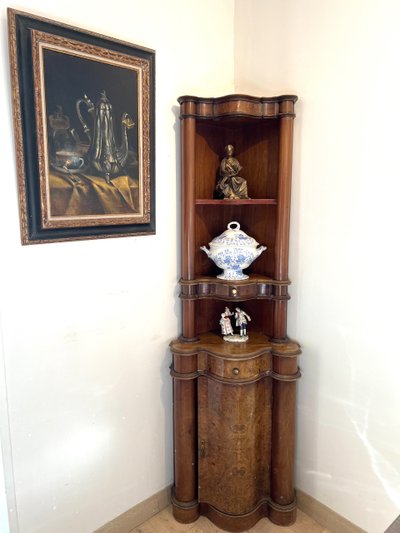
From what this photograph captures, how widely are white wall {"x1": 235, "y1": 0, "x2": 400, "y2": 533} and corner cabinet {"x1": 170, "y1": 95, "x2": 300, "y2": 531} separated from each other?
105mm

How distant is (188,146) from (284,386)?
3.55 ft

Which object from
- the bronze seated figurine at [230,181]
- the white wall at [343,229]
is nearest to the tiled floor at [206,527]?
the white wall at [343,229]

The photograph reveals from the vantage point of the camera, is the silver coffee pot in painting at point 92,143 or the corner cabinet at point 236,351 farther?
the corner cabinet at point 236,351

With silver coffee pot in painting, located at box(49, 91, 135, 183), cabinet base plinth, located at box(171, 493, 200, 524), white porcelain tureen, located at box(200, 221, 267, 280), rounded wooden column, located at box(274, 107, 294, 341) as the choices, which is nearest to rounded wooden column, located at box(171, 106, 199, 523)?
cabinet base plinth, located at box(171, 493, 200, 524)

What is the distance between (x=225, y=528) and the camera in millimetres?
1739

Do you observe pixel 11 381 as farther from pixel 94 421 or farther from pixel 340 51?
pixel 340 51

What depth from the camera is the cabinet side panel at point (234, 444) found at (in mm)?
1662

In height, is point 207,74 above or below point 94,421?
above

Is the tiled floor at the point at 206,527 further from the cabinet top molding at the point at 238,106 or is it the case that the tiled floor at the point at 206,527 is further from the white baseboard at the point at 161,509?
the cabinet top molding at the point at 238,106

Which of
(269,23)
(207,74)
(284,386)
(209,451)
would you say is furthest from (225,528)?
(269,23)

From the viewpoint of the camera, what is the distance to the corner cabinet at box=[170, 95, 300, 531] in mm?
1633

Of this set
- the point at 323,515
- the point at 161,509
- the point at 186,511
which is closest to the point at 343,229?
the point at 323,515

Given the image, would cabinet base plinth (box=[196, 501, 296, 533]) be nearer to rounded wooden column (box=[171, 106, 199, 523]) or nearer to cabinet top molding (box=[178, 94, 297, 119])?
rounded wooden column (box=[171, 106, 199, 523])

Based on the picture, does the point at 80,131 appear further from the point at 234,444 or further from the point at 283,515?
the point at 283,515
